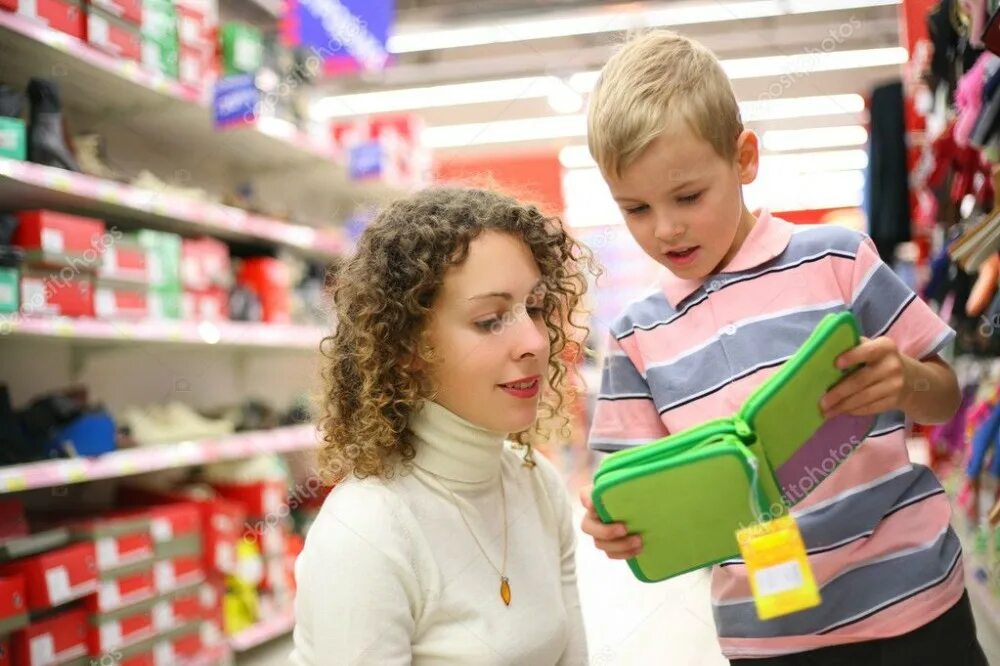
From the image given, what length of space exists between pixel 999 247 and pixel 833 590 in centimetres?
111

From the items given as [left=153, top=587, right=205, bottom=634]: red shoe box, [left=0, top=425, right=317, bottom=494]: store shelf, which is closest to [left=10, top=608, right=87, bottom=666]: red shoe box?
[left=153, top=587, right=205, bottom=634]: red shoe box

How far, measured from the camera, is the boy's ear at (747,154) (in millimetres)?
1100

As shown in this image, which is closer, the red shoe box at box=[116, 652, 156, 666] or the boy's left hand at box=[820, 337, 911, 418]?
the boy's left hand at box=[820, 337, 911, 418]

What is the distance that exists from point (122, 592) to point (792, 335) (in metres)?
2.29

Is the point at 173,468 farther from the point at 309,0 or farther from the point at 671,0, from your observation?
the point at 671,0

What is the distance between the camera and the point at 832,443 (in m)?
1.01

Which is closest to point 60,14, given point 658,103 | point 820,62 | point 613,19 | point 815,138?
point 658,103

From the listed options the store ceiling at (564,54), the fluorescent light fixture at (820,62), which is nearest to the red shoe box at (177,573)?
the store ceiling at (564,54)

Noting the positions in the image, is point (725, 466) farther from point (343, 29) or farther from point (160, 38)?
point (343, 29)

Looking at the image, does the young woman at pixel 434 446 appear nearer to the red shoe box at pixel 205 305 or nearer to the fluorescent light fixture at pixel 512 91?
the red shoe box at pixel 205 305

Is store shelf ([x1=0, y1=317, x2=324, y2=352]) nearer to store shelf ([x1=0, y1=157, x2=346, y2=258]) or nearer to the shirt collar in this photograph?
store shelf ([x1=0, y1=157, x2=346, y2=258])

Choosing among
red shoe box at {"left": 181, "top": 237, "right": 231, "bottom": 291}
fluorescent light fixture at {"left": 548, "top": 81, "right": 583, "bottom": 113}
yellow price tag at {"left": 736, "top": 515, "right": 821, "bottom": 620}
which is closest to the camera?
yellow price tag at {"left": 736, "top": 515, "right": 821, "bottom": 620}

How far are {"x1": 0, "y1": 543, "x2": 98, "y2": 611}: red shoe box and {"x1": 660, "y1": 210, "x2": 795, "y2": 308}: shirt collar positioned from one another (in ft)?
6.53

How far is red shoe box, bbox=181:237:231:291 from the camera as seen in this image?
2.96 metres
